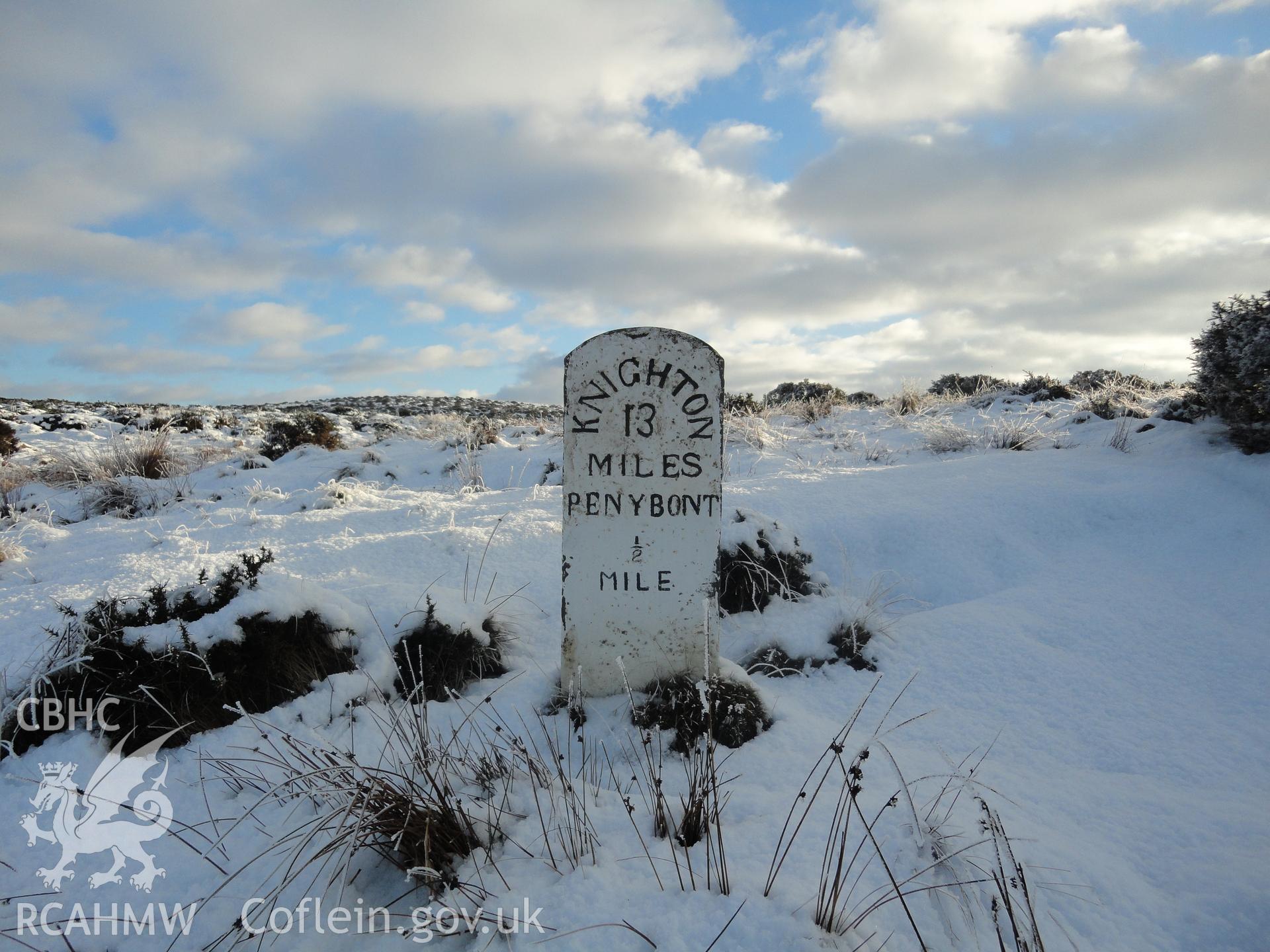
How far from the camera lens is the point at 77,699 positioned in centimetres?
254

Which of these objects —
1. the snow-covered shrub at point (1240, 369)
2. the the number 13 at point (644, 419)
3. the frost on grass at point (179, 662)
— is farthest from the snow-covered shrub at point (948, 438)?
the frost on grass at point (179, 662)

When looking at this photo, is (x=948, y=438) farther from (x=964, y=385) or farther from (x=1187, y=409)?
(x=964, y=385)

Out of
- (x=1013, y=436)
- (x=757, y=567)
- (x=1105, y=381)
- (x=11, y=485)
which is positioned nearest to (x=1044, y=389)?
(x=1105, y=381)

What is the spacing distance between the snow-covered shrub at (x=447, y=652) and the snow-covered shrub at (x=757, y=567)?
146cm

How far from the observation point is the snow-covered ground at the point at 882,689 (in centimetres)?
169

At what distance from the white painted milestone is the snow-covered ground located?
13.3 inches

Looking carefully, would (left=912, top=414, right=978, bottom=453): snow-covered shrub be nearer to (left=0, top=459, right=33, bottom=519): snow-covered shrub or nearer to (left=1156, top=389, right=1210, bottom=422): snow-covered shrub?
(left=1156, top=389, right=1210, bottom=422): snow-covered shrub

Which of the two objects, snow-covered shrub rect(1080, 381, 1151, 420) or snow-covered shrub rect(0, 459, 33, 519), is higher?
snow-covered shrub rect(1080, 381, 1151, 420)

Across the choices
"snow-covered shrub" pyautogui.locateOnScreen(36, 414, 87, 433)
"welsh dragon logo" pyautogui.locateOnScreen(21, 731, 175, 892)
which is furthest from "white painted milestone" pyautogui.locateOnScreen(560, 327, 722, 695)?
"snow-covered shrub" pyautogui.locateOnScreen(36, 414, 87, 433)

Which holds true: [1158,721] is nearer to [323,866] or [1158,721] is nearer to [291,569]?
[323,866]

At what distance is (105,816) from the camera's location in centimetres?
209

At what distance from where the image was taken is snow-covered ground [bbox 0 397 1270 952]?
1.69 metres

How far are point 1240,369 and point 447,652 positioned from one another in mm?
6423

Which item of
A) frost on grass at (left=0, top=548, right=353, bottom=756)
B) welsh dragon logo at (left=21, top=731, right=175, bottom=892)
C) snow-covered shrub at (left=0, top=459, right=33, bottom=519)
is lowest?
welsh dragon logo at (left=21, top=731, right=175, bottom=892)
